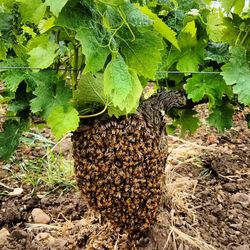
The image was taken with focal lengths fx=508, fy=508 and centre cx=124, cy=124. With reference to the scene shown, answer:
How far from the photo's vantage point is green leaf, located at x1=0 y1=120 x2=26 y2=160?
1537 mm

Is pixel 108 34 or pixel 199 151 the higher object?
pixel 108 34

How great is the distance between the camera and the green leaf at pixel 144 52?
1286 millimetres

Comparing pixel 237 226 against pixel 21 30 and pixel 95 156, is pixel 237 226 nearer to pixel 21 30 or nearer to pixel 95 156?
pixel 95 156

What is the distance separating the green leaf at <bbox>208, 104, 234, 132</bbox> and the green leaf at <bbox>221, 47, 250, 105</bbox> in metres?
0.26

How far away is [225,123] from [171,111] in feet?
1.07

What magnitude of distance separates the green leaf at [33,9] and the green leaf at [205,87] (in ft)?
1.89

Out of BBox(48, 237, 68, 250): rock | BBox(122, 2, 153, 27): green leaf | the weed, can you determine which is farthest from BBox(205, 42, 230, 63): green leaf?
the weed

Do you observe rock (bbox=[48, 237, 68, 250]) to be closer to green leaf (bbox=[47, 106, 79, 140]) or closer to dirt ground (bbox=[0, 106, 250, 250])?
dirt ground (bbox=[0, 106, 250, 250])

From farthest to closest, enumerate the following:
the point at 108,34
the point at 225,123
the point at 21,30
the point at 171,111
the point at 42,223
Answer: the point at 42,223 → the point at 171,111 → the point at 225,123 → the point at 21,30 → the point at 108,34

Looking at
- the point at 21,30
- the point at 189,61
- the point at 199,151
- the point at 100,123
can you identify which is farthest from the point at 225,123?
the point at 199,151

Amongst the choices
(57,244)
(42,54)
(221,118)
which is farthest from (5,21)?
(57,244)

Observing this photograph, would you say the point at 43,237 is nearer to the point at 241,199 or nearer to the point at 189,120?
the point at 189,120

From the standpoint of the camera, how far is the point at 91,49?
1213 mm

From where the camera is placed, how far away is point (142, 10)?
127cm
